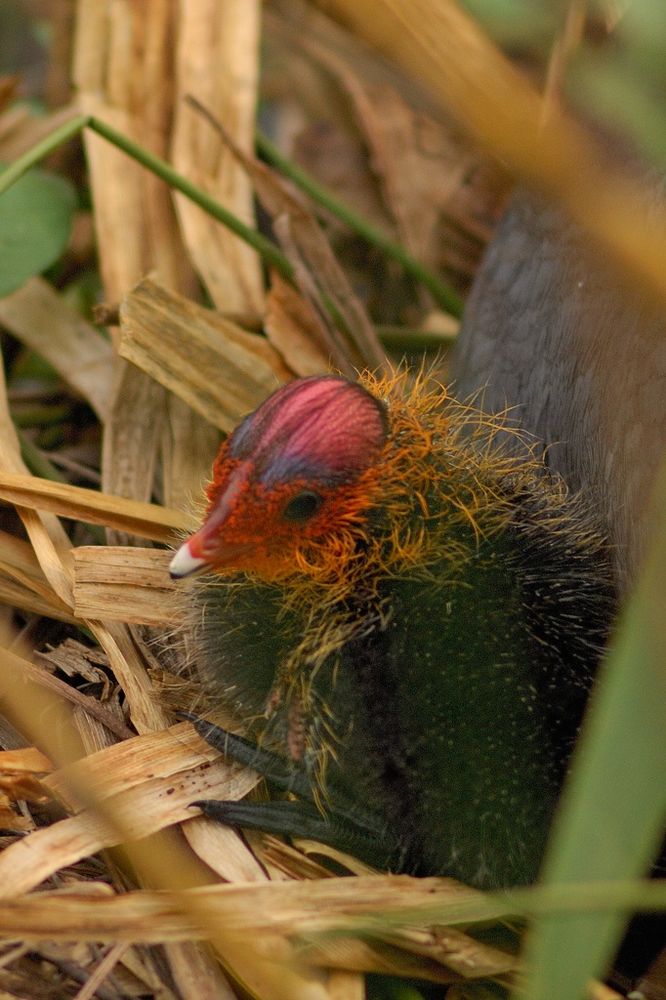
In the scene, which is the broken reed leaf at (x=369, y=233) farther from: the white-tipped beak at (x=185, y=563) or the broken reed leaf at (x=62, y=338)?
the white-tipped beak at (x=185, y=563)

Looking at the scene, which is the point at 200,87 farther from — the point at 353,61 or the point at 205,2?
the point at 353,61

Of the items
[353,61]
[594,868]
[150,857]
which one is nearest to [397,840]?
[150,857]

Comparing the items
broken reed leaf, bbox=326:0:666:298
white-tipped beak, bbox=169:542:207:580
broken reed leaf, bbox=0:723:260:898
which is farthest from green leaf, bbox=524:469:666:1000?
white-tipped beak, bbox=169:542:207:580

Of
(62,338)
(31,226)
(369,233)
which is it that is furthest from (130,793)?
(369,233)

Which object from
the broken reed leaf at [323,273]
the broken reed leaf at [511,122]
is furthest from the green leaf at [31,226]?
the broken reed leaf at [511,122]

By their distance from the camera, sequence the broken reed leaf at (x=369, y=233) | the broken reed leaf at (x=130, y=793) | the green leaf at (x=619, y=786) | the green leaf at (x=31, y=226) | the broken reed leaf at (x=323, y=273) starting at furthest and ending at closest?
1. the broken reed leaf at (x=369, y=233)
2. the broken reed leaf at (x=323, y=273)
3. the green leaf at (x=31, y=226)
4. the broken reed leaf at (x=130, y=793)
5. the green leaf at (x=619, y=786)

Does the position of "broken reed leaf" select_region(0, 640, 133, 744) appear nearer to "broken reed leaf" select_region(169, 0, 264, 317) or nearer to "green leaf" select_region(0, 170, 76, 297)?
"green leaf" select_region(0, 170, 76, 297)
